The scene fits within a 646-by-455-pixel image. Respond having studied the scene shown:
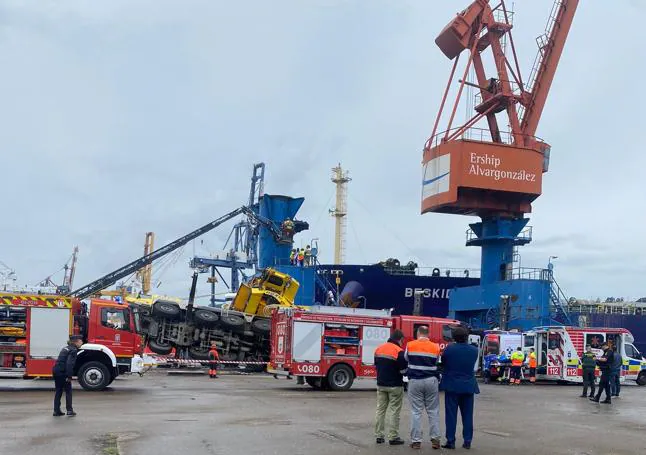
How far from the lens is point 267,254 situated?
59.1 metres

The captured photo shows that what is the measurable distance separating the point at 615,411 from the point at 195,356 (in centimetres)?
1761

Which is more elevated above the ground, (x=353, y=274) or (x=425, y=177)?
(x=425, y=177)

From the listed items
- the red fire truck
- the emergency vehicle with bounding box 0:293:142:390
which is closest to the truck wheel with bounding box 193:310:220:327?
the red fire truck

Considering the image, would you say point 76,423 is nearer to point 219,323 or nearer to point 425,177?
point 219,323

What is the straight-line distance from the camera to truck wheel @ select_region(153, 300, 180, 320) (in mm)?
29266

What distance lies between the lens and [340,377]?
862 inches

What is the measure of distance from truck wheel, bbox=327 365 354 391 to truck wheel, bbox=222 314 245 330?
923 cm

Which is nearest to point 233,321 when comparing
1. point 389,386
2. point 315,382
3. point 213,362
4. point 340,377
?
point 213,362

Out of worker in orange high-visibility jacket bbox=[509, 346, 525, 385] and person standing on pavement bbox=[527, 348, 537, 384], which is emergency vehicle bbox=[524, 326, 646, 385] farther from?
worker in orange high-visibility jacket bbox=[509, 346, 525, 385]

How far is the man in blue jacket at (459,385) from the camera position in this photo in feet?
31.7

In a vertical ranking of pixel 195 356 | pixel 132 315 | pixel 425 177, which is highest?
pixel 425 177

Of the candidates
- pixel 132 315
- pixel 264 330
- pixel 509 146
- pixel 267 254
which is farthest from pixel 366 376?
pixel 267 254

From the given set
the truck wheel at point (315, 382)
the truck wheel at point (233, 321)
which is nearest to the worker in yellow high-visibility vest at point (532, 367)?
the truck wheel at point (315, 382)

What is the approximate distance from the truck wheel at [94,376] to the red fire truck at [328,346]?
16.9 ft
